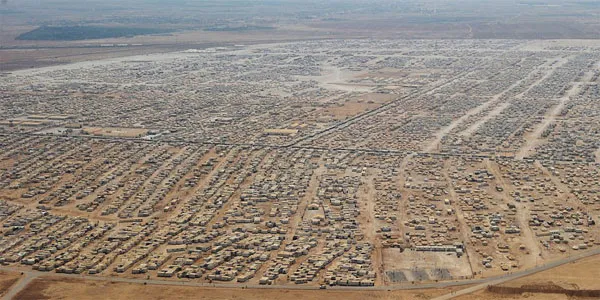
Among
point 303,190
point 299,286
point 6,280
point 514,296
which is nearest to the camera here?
point 514,296

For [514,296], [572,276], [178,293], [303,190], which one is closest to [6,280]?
[178,293]

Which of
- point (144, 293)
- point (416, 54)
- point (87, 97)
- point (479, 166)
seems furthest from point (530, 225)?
point (416, 54)

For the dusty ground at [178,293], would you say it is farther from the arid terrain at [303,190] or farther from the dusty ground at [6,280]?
the dusty ground at [6,280]

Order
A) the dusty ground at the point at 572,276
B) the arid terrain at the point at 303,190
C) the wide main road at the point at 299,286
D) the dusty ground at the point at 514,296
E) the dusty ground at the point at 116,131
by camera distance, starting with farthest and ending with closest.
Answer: the dusty ground at the point at 116,131, the arid terrain at the point at 303,190, the dusty ground at the point at 572,276, the wide main road at the point at 299,286, the dusty ground at the point at 514,296

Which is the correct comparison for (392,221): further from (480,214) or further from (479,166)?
(479,166)

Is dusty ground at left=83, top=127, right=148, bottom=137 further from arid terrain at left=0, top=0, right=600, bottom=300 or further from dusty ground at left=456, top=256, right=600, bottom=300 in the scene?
dusty ground at left=456, top=256, right=600, bottom=300

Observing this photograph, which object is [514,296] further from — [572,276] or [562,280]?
[572,276]

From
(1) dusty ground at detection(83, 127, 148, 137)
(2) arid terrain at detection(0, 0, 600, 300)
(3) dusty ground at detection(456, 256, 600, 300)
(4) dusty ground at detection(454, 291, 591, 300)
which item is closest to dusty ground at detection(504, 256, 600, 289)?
(3) dusty ground at detection(456, 256, 600, 300)

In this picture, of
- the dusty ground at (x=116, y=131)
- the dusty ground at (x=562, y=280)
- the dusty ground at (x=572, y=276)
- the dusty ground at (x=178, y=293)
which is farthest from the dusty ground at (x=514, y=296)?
the dusty ground at (x=116, y=131)
